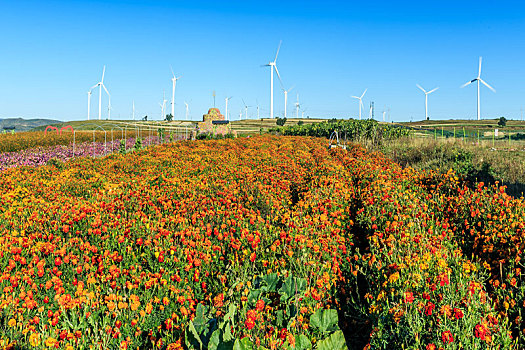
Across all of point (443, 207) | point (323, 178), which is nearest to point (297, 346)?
point (443, 207)

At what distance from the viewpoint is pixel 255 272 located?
16.5 feet

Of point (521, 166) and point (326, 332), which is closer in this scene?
point (326, 332)

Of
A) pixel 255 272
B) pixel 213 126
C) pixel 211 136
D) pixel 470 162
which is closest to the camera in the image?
pixel 255 272

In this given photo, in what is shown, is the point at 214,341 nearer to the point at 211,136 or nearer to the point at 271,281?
the point at 271,281

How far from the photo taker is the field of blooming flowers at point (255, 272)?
368 cm

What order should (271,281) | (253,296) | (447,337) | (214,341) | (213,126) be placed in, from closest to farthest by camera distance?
(214,341)
(447,337)
(253,296)
(271,281)
(213,126)

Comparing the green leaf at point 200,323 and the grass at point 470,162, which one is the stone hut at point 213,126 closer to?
the grass at point 470,162

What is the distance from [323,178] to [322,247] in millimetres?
4643

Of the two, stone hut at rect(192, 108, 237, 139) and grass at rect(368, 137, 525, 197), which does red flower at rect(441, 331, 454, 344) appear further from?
stone hut at rect(192, 108, 237, 139)

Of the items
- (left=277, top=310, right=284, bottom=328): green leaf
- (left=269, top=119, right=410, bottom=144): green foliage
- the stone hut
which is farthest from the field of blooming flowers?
the stone hut

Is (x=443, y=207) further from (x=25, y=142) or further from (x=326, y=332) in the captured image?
(x=25, y=142)

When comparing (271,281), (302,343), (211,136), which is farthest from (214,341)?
(211,136)

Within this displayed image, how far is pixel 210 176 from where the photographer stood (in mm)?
11234

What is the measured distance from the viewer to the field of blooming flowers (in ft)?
12.1
